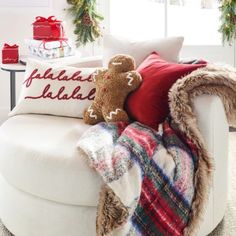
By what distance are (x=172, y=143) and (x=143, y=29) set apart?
2.22 m

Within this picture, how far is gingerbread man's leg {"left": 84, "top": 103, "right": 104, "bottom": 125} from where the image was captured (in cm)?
215

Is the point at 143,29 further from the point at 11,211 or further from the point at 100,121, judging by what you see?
the point at 11,211

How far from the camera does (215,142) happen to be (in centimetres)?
190

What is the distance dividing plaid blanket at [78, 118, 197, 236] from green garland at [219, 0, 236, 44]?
207cm

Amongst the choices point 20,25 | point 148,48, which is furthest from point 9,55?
point 148,48

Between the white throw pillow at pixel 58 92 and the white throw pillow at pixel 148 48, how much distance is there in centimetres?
21

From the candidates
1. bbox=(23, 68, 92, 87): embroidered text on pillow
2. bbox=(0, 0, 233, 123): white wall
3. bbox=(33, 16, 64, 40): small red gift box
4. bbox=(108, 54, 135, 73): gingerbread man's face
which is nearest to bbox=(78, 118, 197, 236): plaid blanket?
bbox=(108, 54, 135, 73): gingerbread man's face

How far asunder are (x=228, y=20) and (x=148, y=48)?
1495mm

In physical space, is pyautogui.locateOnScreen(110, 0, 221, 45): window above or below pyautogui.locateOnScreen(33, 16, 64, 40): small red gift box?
above

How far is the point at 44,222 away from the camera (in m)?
1.84

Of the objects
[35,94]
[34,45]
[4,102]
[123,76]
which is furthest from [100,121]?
[4,102]

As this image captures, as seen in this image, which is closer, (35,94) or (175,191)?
(175,191)

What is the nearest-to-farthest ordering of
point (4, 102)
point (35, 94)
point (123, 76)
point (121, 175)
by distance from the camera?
point (121, 175), point (123, 76), point (35, 94), point (4, 102)

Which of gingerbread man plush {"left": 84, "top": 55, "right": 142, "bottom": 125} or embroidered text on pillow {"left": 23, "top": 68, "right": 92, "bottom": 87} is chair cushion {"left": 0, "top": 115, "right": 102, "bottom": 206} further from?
embroidered text on pillow {"left": 23, "top": 68, "right": 92, "bottom": 87}
